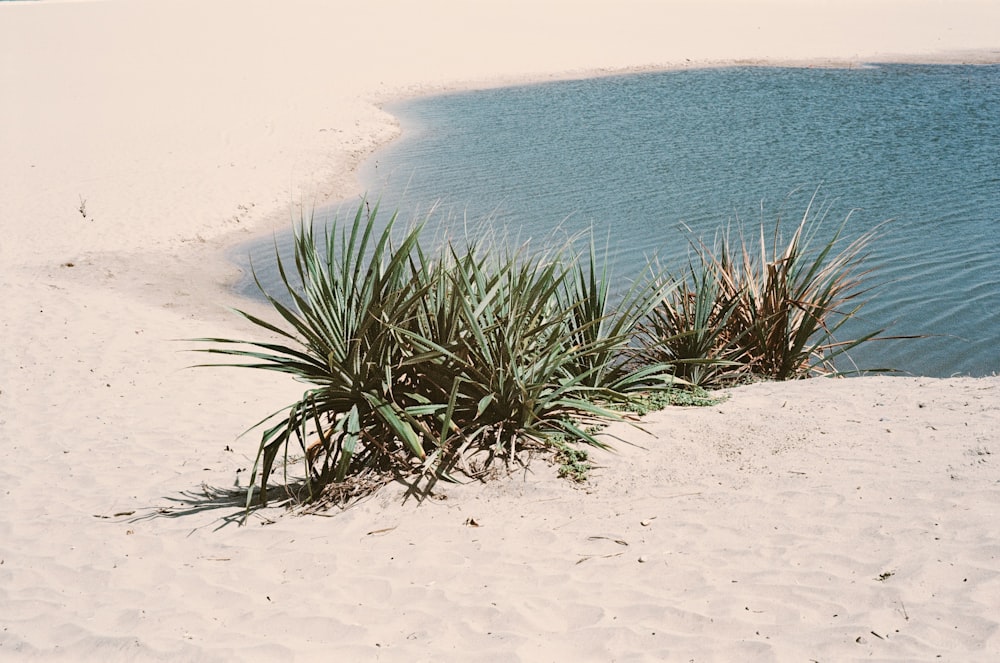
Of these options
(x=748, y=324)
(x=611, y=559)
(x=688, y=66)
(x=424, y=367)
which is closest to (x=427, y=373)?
(x=424, y=367)

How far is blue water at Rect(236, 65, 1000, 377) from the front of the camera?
29.7 feet

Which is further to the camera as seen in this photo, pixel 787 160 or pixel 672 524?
pixel 787 160

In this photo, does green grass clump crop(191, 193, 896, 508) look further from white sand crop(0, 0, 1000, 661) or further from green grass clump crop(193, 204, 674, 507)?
white sand crop(0, 0, 1000, 661)

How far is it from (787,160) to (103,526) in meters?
13.1

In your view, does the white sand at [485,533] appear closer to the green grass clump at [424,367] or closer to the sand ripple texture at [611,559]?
the sand ripple texture at [611,559]

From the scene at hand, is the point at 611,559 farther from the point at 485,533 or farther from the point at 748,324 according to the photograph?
the point at 748,324

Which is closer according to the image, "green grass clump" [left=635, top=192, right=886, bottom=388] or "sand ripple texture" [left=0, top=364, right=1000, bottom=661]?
"sand ripple texture" [left=0, top=364, right=1000, bottom=661]

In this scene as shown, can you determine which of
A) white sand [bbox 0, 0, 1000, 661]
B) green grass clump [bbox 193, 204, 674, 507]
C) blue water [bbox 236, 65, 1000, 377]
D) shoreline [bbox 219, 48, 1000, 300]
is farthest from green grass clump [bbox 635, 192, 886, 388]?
shoreline [bbox 219, 48, 1000, 300]

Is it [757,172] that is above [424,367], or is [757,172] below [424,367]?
above

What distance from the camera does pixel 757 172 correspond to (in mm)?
14266

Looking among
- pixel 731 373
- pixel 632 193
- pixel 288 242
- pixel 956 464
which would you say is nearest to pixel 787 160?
pixel 632 193

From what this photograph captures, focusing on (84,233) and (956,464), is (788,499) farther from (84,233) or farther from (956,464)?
(84,233)

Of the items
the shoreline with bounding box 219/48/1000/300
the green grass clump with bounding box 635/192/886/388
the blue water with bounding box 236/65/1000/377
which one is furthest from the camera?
the shoreline with bounding box 219/48/1000/300

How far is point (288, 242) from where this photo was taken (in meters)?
12.5
